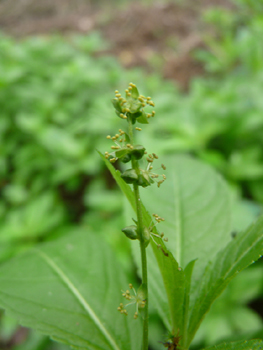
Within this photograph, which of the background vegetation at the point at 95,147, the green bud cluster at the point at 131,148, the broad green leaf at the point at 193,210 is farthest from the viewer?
the background vegetation at the point at 95,147

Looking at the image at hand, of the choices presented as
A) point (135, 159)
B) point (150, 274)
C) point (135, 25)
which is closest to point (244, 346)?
point (150, 274)

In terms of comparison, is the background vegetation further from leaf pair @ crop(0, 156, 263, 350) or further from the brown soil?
the brown soil

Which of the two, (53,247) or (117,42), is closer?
(53,247)

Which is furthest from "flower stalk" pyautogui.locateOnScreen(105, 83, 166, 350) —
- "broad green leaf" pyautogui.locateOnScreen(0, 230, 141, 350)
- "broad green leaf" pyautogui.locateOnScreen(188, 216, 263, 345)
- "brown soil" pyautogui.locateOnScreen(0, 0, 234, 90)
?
"brown soil" pyautogui.locateOnScreen(0, 0, 234, 90)

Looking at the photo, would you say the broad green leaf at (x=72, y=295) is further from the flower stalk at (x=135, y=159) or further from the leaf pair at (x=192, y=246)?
the flower stalk at (x=135, y=159)

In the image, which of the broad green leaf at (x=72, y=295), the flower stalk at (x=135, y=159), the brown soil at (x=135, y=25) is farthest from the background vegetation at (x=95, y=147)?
the brown soil at (x=135, y=25)

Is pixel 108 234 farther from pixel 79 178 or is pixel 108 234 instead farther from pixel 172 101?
pixel 172 101

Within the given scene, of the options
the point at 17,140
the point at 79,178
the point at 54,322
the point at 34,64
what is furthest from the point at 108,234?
the point at 34,64
